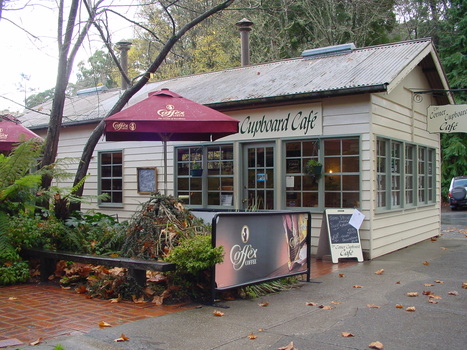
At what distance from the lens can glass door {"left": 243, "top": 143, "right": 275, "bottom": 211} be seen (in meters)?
11.0

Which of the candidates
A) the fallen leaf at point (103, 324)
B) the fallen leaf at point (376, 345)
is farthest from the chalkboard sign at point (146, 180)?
the fallen leaf at point (376, 345)

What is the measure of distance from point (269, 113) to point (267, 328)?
6.42 meters

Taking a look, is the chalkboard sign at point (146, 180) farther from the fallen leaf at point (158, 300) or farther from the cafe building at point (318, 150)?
the fallen leaf at point (158, 300)

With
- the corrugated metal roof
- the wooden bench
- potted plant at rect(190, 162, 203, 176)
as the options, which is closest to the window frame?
the corrugated metal roof

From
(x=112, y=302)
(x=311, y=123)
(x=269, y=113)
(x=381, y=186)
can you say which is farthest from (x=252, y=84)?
(x=112, y=302)

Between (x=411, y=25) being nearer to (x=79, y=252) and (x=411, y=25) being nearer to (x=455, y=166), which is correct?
(x=455, y=166)

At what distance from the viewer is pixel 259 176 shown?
11.1 metres

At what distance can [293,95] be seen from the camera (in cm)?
1018

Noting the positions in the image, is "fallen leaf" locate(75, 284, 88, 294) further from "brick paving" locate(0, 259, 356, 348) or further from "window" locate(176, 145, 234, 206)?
"window" locate(176, 145, 234, 206)

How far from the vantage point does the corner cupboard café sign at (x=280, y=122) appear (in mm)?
10312

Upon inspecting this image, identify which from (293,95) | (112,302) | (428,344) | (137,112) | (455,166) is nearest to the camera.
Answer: (428,344)

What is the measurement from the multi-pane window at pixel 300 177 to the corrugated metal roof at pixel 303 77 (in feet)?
3.56

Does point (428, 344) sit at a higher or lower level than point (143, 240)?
lower

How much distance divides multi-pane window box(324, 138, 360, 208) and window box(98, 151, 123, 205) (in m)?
5.77
